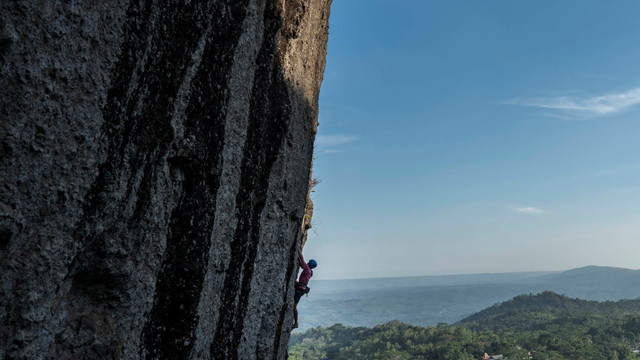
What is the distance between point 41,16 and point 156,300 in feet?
8.21

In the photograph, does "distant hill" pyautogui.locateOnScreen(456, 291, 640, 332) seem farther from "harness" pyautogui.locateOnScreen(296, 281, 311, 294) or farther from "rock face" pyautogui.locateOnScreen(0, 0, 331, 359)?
"rock face" pyautogui.locateOnScreen(0, 0, 331, 359)

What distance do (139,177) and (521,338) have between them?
7503 centimetres

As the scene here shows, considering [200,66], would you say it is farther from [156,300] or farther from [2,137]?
[156,300]

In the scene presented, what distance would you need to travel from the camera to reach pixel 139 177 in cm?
330

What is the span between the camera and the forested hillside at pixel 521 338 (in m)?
54.4

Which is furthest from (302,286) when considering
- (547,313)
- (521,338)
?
(547,313)

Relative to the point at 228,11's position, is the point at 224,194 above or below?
below

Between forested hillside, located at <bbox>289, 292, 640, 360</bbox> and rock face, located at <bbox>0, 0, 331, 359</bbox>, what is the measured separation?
5760 cm

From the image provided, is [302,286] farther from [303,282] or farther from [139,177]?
[139,177]

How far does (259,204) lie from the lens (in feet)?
17.9

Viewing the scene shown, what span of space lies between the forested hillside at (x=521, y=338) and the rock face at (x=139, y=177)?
189 ft

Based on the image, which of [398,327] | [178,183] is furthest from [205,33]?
[398,327]

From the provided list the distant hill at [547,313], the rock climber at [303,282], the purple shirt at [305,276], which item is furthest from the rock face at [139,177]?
the distant hill at [547,313]

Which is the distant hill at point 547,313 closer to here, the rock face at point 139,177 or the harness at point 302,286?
the harness at point 302,286
